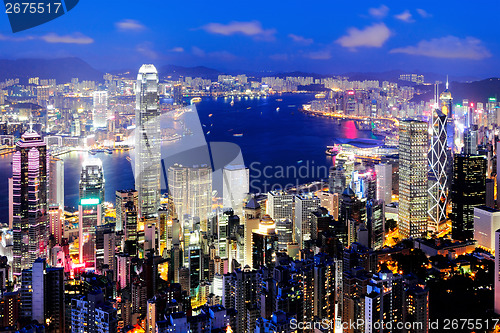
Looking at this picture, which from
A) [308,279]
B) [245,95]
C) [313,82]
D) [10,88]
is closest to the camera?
[308,279]

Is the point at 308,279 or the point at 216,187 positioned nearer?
the point at 308,279

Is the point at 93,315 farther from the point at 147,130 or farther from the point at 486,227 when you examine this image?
the point at 147,130

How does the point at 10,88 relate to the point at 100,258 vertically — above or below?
above

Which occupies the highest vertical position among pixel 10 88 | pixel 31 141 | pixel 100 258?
pixel 10 88

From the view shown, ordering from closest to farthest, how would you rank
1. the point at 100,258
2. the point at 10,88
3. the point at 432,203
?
the point at 100,258 < the point at 432,203 < the point at 10,88

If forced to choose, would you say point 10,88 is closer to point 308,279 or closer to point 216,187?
point 216,187

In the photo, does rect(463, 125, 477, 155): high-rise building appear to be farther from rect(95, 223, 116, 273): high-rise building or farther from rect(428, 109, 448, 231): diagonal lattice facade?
rect(95, 223, 116, 273): high-rise building

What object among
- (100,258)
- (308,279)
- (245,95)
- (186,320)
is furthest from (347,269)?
(245,95)

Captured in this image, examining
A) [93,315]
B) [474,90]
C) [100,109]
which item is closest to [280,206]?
[93,315]
